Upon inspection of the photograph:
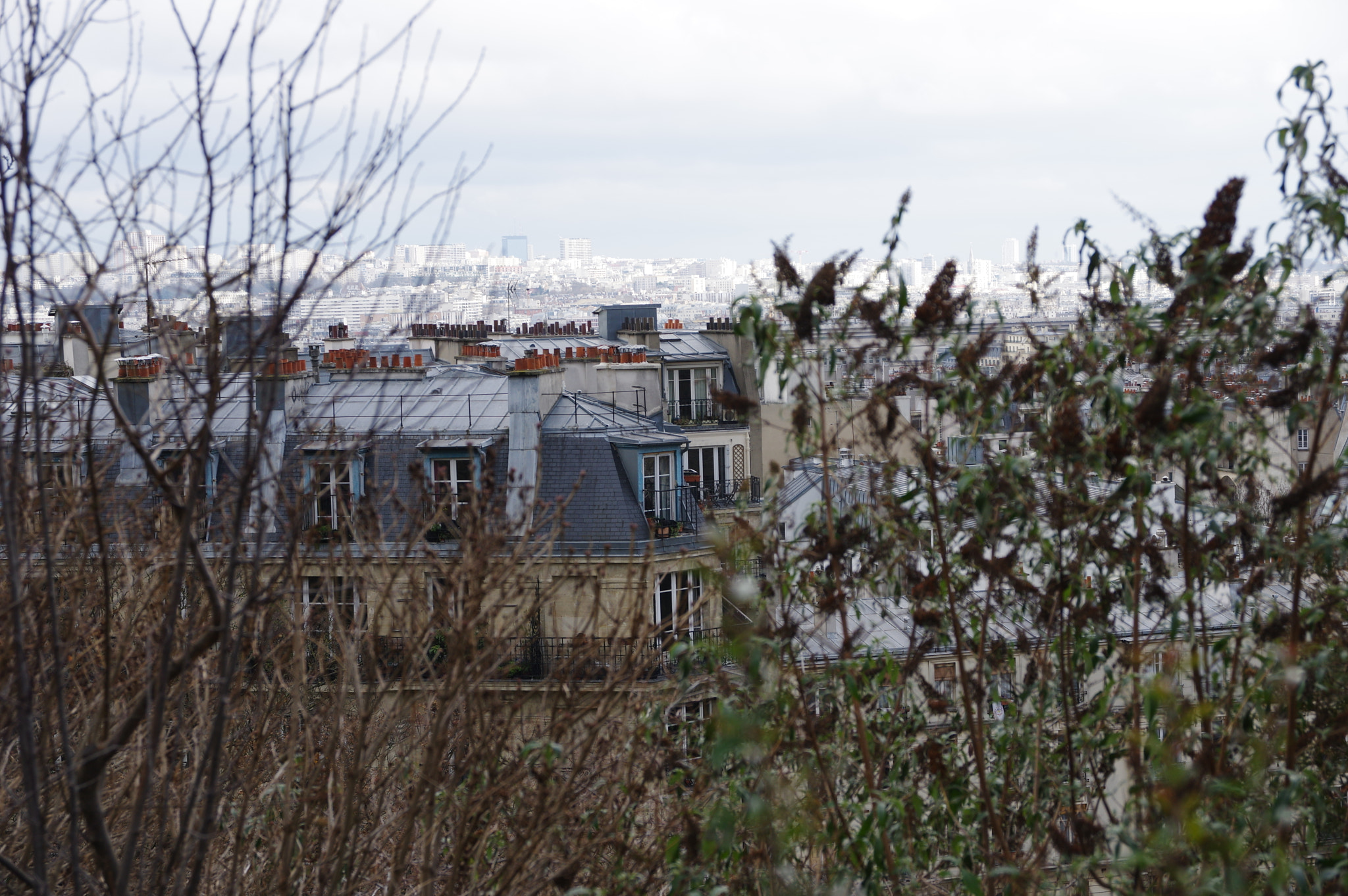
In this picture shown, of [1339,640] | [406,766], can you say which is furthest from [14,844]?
[1339,640]

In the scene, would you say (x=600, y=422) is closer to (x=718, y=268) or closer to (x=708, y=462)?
Answer: (x=708, y=462)

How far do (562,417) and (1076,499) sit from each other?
60.2 ft

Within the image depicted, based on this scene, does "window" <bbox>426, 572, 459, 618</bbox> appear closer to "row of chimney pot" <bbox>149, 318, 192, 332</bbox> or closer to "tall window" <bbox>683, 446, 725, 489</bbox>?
"row of chimney pot" <bbox>149, 318, 192, 332</bbox>

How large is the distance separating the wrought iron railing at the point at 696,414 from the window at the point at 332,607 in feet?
39.0

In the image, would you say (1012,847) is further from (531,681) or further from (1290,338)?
(531,681)

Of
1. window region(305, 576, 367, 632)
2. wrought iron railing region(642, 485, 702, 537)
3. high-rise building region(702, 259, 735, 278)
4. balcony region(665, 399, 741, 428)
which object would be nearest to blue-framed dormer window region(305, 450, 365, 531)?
window region(305, 576, 367, 632)

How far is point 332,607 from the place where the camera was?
7.71m

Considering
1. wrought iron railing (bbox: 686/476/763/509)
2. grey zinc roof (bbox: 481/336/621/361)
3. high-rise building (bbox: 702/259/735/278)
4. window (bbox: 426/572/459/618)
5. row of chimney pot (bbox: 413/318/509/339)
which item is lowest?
wrought iron railing (bbox: 686/476/763/509)

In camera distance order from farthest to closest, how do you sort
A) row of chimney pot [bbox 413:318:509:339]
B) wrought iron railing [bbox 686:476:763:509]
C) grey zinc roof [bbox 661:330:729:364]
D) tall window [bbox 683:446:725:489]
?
row of chimney pot [bbox 413:318:509:339]
grey zinc roof [bbox 661:330:729:364]
tall window [bbox 683:446:725:489]
wrought iron railing [bbox 686:476:763:509]

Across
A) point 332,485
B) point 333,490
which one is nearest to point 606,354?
point 333,490

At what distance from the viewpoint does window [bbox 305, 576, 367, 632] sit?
776 centimetres

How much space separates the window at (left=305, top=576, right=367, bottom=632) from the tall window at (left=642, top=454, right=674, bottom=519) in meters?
5.29

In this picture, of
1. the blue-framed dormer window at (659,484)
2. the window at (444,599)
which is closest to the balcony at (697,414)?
the blue-framed dormer window at (659,484)

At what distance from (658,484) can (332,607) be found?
15545 millimetres
